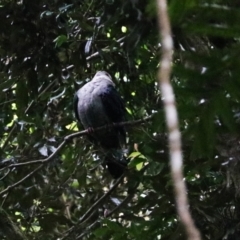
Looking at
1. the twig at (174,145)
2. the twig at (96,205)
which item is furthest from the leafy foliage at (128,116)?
the twig at (174,145)

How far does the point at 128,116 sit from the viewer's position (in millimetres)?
4219

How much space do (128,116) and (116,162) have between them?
19.0 inches

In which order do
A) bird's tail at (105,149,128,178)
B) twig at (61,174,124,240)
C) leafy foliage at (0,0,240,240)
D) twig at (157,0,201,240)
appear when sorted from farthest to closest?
bird's tail at (105,149,128,178) → twig at (61,174,124,240) → leafy foliage at (0,0,240,240) → twig at (157,0,201,240)

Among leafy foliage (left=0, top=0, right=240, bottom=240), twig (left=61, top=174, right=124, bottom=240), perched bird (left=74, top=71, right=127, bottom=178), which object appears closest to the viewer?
leafy foliage (left=0, top=0, right=240, bottom=240)

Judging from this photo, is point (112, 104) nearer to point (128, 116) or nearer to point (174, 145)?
point (128, 116)

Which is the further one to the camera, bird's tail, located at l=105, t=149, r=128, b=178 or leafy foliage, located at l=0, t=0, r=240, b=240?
bird's tail, located at l=105, t=149, r=128, b=178

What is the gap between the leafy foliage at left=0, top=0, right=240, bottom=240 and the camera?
1.78m

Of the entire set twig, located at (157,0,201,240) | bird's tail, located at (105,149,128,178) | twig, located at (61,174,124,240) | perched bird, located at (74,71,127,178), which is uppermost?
perched bird, located at (74,71,127,178)

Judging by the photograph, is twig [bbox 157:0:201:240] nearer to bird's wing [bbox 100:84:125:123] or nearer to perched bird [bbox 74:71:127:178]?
perched bird [bbox 74:71:127:178]

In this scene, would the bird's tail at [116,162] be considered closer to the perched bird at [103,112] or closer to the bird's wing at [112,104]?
the perched bird at [103,112]

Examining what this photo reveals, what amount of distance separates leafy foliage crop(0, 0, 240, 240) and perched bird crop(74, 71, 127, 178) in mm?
83

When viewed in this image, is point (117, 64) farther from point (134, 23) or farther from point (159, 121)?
point (159, 121)

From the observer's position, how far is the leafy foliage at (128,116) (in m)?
1.78

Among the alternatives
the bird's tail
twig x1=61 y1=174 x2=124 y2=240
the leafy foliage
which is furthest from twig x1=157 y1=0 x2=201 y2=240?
the bird's tail
